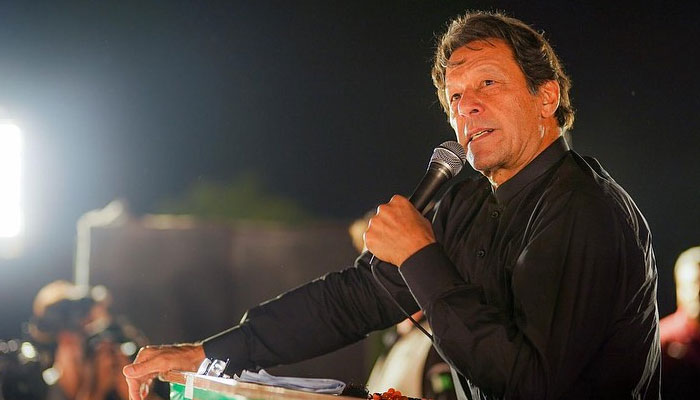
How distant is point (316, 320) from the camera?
1895 mm

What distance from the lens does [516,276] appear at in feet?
4.51

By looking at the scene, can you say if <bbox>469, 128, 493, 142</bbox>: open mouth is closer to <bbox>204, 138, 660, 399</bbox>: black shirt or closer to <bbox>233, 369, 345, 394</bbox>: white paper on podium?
<bbox>204, 138, 660, 399</bbox>: black shirt

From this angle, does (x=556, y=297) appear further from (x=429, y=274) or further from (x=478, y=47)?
(x=478, y=47)

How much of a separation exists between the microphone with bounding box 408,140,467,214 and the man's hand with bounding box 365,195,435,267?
0.10 meters

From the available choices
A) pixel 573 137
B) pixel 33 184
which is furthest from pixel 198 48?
pixel 573 137

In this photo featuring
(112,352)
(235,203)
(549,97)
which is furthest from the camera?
(235,203)

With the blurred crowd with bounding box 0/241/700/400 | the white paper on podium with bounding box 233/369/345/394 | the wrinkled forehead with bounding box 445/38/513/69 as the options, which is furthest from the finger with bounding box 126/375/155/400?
the blurred crowd with bounding box 0/241/700/400

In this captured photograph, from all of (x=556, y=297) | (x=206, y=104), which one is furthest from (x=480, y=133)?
(x=206, y=104)

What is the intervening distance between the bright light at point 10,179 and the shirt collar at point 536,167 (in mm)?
3993

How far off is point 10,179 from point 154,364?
370cm

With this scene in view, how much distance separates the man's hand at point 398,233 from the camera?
56.7 inches

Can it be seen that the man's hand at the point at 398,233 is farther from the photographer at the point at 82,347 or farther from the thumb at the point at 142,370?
the photographer at the point at 82,347

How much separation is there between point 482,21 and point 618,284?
0.69 meters

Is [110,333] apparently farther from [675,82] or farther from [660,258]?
[675,82]
